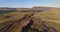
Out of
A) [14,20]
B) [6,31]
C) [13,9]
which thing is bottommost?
[6,31]

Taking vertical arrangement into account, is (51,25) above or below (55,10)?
below

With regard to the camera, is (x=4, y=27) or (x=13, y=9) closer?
(x=4, y=27)

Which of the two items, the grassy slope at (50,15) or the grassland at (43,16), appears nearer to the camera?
the grassland at (43,16)

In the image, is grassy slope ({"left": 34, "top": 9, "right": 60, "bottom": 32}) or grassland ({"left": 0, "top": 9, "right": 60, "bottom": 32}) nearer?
grassland ({"left": 0, "top": 9, "right": 60, "bottom": 32})

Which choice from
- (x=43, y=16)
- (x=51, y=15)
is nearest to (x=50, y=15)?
(x=51, y=15)

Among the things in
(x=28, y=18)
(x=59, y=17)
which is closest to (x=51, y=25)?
(x=59, y=17)

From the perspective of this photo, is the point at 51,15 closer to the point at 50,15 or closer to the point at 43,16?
the point at 50,15

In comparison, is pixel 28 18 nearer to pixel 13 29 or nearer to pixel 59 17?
pixel 13 29

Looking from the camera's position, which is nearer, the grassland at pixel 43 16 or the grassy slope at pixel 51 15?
the grassland at pixel 43 16

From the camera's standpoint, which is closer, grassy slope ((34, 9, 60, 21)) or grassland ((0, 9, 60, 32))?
grassland ((0, 9, 60, 32))
